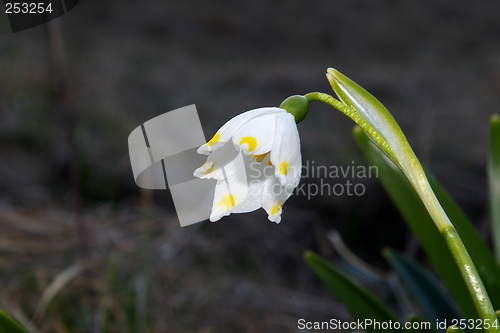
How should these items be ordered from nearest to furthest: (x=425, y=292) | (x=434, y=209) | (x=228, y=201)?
(x=434, y=209) < (x=228, y=201) < (x=425, y=292)

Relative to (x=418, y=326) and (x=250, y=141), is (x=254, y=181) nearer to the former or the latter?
(x=250, y=141)

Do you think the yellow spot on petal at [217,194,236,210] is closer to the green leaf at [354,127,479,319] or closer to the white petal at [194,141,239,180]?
the white petal at [194,141,239,180]

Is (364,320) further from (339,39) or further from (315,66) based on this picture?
(339,39)

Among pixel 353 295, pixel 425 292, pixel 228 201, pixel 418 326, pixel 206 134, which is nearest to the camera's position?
pixel 228 201

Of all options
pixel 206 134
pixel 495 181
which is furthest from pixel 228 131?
pixel 206 134

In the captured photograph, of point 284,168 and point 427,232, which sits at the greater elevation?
point 284,168

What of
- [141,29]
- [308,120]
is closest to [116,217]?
[308,120]

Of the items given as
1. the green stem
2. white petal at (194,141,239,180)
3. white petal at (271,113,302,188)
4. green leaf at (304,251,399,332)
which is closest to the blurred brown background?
green leaf at (304,251,399,332)

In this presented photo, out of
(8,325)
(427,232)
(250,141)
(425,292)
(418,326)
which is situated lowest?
(425,292)
